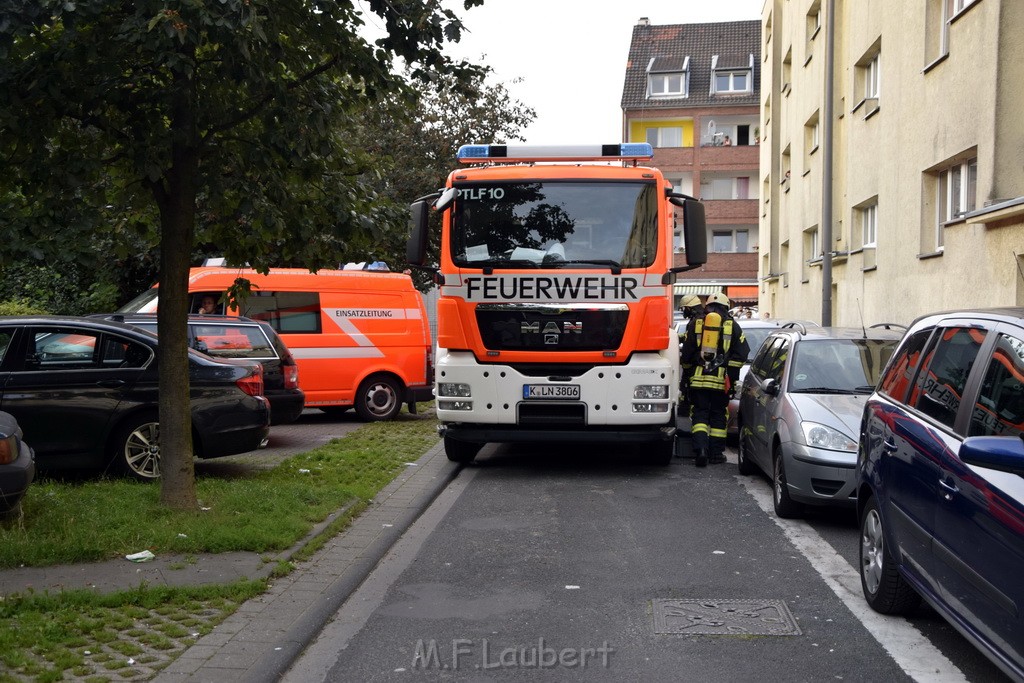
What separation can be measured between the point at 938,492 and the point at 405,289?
13.1 m

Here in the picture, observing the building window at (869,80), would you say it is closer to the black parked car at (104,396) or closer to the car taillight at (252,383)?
the car taillight at (252,383)

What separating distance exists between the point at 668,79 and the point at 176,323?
52.6 meters

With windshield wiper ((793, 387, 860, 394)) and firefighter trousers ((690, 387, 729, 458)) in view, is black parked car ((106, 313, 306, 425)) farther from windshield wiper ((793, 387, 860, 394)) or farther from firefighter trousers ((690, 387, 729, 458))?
windshield wiper ((793, 387, 860, 394))

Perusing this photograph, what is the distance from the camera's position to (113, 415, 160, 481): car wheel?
955 centimetres

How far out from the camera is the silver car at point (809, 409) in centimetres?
821

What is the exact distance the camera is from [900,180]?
17.5 metres

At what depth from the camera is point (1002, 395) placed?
4.46 m

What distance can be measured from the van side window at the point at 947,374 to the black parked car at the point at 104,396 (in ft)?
20.3

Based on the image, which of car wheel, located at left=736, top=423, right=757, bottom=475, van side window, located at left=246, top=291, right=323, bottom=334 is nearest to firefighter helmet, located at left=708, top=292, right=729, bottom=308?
car wheel, located at left=736, top=423, right=757, bottom=475

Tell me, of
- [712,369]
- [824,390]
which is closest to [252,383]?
[712,369]

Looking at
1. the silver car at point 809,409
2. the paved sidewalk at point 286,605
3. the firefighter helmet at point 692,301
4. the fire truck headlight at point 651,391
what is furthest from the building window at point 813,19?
the paved sidewalk at point 286,605

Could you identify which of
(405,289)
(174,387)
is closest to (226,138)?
(174,387)

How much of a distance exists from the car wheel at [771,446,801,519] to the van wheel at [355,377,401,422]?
9.02m

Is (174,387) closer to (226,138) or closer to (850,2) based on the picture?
(226,138)
